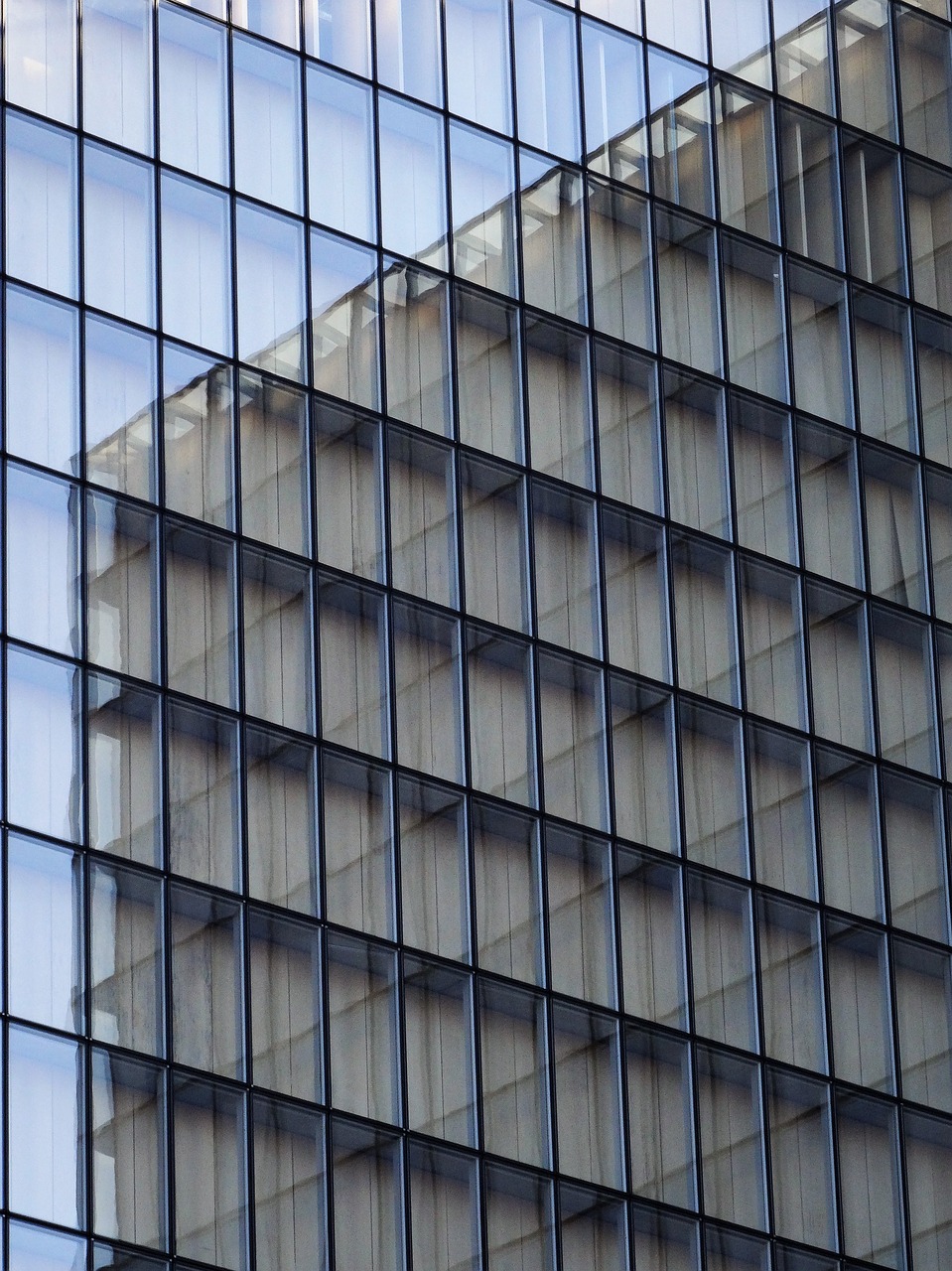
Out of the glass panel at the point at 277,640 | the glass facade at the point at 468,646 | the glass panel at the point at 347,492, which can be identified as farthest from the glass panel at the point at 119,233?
the glass panel at the point at 277,640

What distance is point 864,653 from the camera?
51625 millimetres

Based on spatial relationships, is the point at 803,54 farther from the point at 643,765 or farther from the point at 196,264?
the point at 196,264

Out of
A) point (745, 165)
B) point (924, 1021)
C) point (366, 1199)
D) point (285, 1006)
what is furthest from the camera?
point (745, 165)

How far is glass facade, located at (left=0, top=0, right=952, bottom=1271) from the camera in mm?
42469

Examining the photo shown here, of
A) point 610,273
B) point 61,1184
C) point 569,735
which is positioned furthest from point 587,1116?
point 610,273

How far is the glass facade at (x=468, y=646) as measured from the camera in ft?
139

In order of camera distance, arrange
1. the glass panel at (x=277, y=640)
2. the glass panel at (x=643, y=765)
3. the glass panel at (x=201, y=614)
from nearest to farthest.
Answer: the glass panel at (x=201, y=614)
the glass panel at (x=277, y=640)
the glass panel at (x=643, y=765)

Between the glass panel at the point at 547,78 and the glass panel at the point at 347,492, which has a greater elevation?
the glass panel at the point at 547,78

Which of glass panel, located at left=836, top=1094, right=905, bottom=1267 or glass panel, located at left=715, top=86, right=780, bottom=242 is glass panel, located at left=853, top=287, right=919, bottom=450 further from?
glass panel, located at left=836, top=1094, right=905, bottom=1267

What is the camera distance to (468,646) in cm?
4684

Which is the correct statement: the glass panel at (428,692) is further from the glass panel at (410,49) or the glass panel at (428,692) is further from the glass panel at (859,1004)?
the glass panel at (410,49)

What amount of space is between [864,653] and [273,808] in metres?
11.5

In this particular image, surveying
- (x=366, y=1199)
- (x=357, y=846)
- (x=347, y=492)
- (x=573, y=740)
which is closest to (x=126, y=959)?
(x=357, y=846)

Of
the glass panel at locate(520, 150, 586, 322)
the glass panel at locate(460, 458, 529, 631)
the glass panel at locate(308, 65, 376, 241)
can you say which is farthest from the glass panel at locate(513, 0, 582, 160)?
the glass panel at locate(460, 458, 529, 631)
